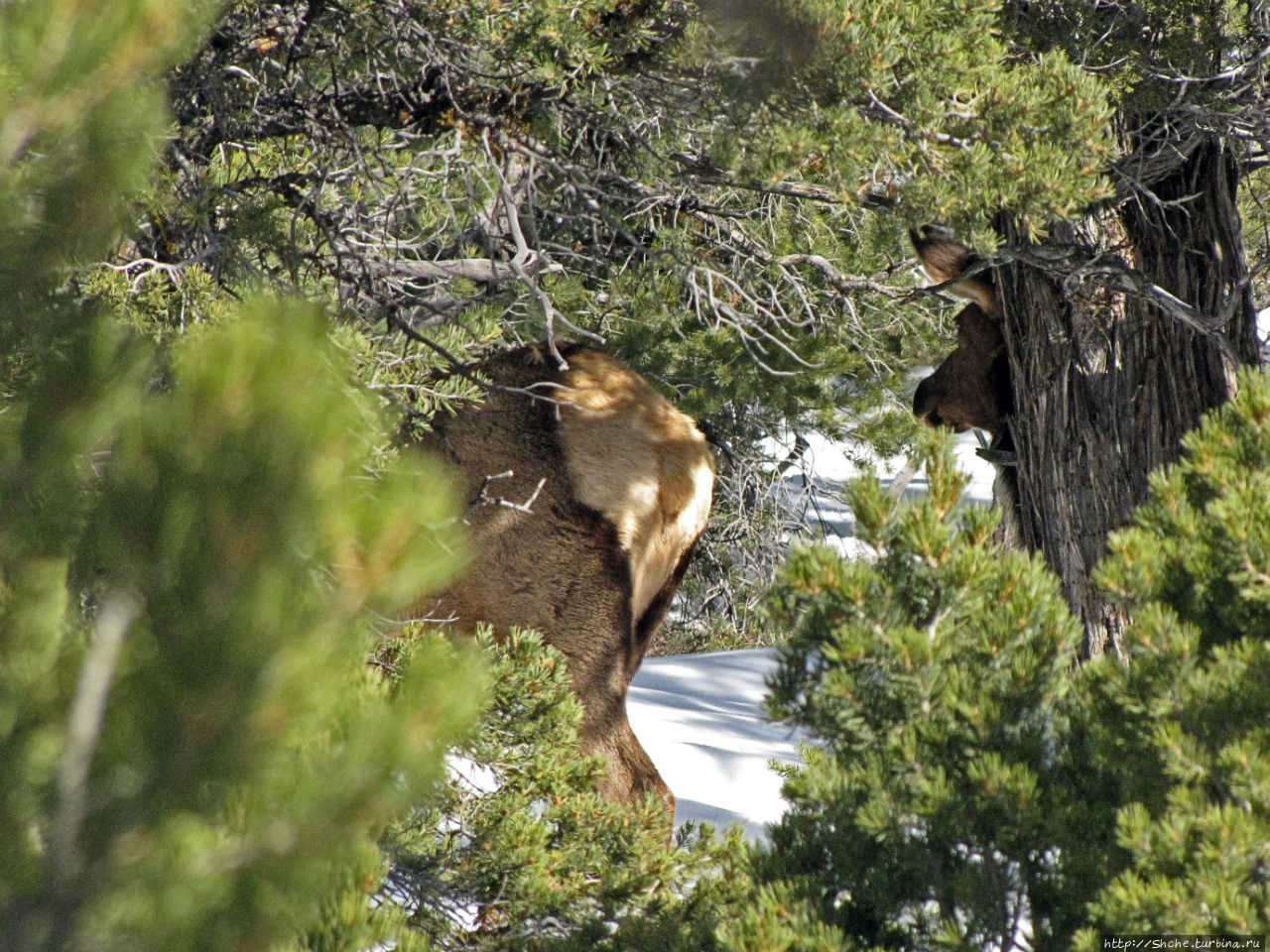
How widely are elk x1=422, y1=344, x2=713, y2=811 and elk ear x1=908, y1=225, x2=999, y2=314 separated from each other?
137cm

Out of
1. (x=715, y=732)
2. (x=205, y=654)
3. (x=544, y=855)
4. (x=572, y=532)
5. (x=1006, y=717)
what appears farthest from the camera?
(x=715, y=732)

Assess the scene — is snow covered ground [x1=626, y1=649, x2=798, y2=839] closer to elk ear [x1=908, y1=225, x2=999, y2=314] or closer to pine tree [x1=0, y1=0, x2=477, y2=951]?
elk ear [x1=908, y1=225, x2=999, y2=314]

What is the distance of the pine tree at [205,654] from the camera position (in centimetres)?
109

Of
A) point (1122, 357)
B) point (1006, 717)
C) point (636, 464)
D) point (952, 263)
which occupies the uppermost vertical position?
point (1006, 717)

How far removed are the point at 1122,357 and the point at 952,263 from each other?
75 centimetres

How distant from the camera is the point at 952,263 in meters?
4.63

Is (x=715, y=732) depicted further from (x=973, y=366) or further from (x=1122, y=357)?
(x=1122, y=357)

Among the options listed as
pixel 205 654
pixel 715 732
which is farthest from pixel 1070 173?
pixel 715 732

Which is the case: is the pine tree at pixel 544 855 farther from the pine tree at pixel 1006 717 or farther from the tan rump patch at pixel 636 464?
the tan rump patch at pixel 636 464

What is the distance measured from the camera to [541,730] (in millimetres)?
3182

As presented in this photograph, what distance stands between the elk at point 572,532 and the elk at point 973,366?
1293 millimetres

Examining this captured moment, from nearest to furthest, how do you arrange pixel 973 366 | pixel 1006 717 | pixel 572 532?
pixel 1006 717
pixel 572 532
pixel 973 366

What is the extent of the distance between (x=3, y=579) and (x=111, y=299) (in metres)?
2.05

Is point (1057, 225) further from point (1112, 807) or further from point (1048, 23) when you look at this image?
point (1112, 807)
